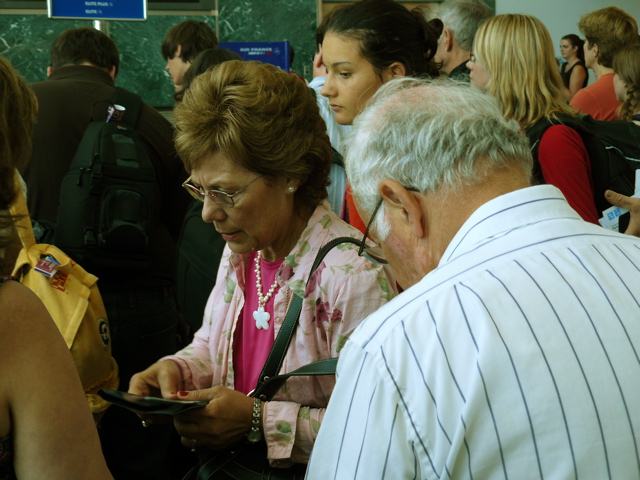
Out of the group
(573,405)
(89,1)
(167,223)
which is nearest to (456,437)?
(573,405)

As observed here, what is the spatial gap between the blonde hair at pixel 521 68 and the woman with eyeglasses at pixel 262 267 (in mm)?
1109

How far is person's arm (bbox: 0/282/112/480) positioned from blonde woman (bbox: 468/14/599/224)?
1924 millimetres

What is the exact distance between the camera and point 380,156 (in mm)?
1388

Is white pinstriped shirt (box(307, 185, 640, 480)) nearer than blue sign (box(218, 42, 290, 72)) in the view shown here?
Yes

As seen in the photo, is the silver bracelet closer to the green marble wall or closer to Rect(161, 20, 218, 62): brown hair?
Rect(161, 20, 218, 62): brown hair

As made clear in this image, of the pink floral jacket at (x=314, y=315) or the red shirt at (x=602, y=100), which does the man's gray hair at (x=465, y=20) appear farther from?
the pink floral jacket at (x=314, y=315)

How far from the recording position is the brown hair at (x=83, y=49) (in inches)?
140

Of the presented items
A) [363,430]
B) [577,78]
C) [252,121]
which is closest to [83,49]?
[252,121]

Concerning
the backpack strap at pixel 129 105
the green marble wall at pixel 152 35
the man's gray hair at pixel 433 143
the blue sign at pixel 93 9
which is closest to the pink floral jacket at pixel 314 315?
the man's gray hair at pixel 433 143

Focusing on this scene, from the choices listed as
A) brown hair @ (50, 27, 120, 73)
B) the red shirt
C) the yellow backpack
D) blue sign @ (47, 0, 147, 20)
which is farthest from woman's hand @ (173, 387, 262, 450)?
blue sign @ (47, 0, 147, 20)

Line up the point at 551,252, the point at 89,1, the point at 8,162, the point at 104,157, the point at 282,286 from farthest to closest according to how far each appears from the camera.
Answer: the point at 89,1, the point at 104,157, the point at 282,286, the point at 8,162, the point at 551,252

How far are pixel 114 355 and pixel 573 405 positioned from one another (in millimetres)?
2269

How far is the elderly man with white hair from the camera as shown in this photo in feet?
3.32

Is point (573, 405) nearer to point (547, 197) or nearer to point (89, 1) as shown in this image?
point (547, 197)
